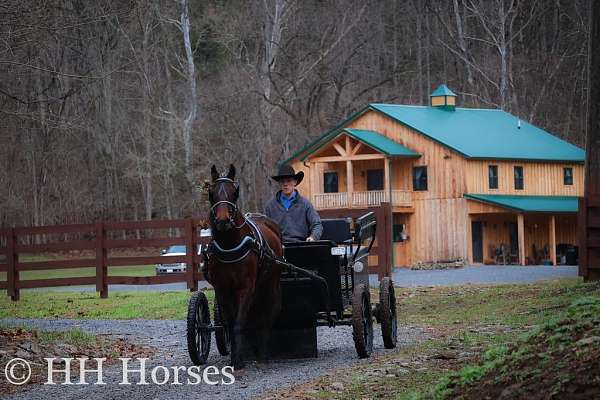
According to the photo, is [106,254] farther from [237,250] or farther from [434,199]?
[434,199]

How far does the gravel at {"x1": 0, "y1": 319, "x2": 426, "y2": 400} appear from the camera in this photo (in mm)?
10695

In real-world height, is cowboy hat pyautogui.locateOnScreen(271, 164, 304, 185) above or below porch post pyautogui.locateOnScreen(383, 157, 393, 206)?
below

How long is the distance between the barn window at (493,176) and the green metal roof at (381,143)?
3.45 m

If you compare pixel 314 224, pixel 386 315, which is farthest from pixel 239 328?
pixel 386 315

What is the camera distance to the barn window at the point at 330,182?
54719 mm

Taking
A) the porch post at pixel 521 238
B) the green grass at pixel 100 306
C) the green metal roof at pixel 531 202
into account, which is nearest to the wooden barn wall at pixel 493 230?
the green metal roof at pixel 531 202

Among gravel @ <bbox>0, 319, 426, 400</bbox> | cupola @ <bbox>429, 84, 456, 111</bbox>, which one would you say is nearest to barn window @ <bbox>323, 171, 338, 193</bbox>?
cupola @ <bbox>429, 84, 456, 111</bbox>

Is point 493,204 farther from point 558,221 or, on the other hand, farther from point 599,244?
point 599,244

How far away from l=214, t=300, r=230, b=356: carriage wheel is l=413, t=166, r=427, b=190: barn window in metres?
39.4

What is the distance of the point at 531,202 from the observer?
51.7m

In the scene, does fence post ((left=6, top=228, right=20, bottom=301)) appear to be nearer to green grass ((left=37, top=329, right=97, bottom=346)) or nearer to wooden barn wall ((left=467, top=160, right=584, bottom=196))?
green grass ((left=37, top=329, right=97, bottom=346))

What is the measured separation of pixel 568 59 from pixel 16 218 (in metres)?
36.2

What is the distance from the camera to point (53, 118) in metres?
18.2

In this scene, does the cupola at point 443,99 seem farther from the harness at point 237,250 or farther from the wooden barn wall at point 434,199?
the harness at point 237,250
